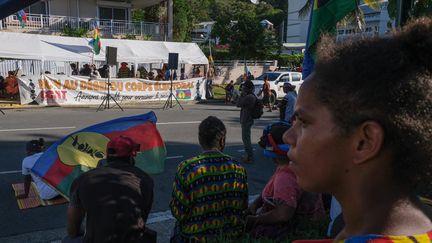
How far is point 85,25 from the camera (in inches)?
1034

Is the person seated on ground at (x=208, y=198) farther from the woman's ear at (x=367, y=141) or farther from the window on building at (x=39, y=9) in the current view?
the window on building at (x=39, y=9)

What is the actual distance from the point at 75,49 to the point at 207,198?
17166 millimetres

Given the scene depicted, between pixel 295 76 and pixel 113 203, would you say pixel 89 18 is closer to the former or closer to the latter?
pixel 295 76

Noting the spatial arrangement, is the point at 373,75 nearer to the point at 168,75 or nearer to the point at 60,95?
the point at 60,95

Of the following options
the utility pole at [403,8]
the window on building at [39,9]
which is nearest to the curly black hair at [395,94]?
the utility pole at [403,8]

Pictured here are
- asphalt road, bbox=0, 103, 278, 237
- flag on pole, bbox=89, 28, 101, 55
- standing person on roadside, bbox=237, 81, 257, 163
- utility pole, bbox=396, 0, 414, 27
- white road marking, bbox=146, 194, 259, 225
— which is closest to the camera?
utility pole, bbox=396, 0, 414, 27

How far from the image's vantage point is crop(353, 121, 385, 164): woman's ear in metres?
0.89

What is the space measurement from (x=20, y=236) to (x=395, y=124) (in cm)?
461

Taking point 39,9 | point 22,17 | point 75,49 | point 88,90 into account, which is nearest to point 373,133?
point 88,90

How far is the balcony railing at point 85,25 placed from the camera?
24453mm

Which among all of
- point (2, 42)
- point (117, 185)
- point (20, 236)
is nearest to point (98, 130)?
point (20, 236)

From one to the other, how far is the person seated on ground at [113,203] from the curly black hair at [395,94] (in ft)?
7.28

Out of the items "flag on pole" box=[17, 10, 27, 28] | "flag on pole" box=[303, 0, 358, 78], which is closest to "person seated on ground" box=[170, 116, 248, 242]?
"flag on pole" box=[303, 0, 358, 78]

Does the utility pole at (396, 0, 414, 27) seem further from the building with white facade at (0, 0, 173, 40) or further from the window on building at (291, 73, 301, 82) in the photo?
the building with white facade at (0, 0, 173, 40)
